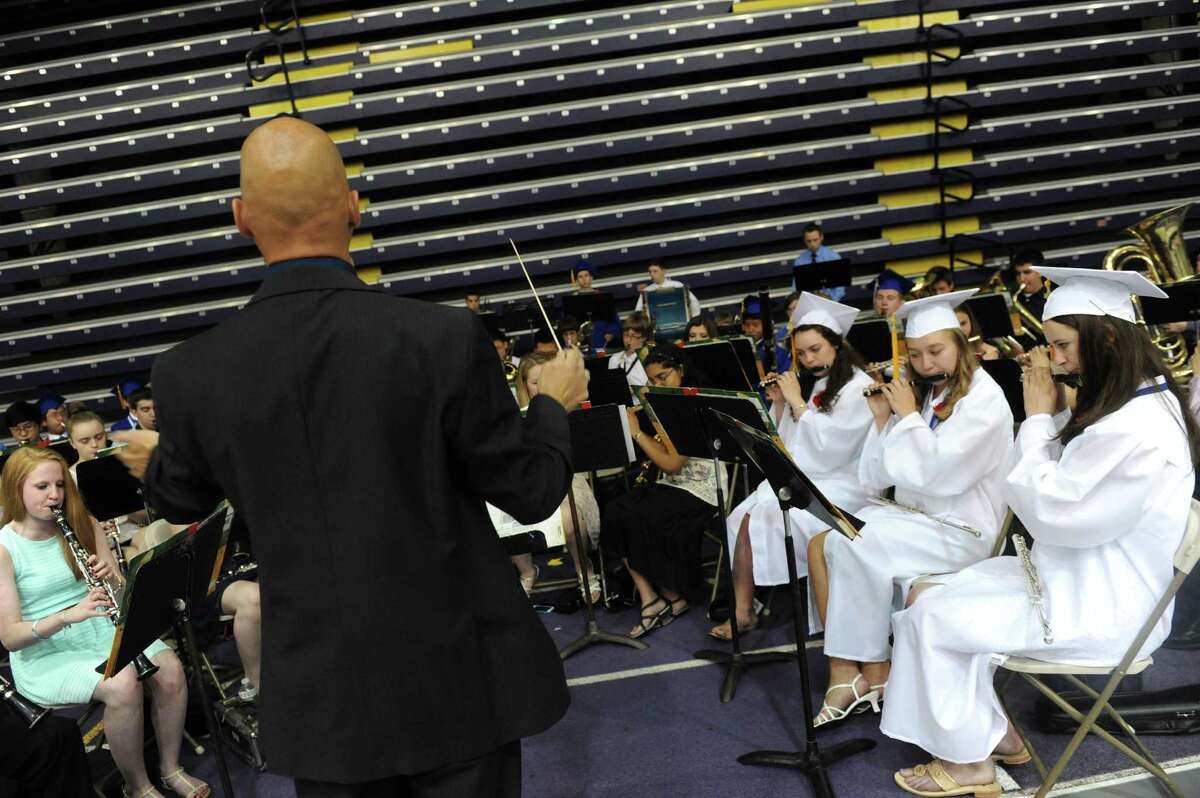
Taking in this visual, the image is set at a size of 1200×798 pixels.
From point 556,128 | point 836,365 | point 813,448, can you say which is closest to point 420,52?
point 556,128

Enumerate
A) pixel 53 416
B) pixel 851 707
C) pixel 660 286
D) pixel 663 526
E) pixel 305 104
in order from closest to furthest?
pixel 851 707 → pixel 663 526 → pixel 53 416 → pixel 660 286 → pixel 305 104

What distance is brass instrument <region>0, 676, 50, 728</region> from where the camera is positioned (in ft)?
11.1

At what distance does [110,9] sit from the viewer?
1171 cm

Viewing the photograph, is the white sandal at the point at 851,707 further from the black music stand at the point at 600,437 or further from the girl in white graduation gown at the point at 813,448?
the black music stand at the point at 600,437

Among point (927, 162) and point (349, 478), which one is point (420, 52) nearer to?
point (927, 162)

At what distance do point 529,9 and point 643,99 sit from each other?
1.90 metres

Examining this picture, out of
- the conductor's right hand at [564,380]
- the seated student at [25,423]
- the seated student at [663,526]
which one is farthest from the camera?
the seated student at [25,423]

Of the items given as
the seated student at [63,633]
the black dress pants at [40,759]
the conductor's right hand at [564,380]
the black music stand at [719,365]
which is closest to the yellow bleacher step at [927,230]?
the black music stand at [719,365]

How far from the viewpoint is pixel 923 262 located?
1177 centimetres

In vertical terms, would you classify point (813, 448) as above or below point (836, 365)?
below

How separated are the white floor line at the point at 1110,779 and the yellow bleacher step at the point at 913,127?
376 inches

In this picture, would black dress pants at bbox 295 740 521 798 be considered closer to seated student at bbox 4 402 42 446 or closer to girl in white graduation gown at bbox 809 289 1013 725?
girl in white graduation gown at bbox 809 289 1013 725

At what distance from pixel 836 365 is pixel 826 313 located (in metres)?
0.28

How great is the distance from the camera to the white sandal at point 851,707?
392 centimetres
